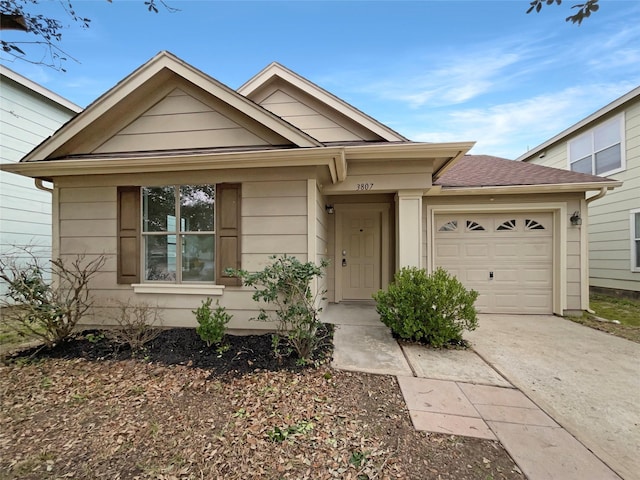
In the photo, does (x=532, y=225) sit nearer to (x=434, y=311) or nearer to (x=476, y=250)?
(x=476, y=250)

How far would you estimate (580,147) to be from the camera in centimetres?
921

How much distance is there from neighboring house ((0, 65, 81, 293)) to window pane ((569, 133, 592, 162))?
15.5 m

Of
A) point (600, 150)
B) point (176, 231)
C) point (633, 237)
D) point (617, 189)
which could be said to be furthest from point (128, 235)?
point (600, 150)

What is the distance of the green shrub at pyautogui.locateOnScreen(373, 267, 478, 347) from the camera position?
3938mm

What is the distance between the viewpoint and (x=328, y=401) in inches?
104

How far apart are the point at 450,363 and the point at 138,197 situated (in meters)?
5.24

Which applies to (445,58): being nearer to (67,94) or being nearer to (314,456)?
(314,456)

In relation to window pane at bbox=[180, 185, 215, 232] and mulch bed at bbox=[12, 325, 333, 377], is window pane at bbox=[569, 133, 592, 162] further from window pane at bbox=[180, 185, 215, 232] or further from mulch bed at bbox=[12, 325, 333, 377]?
window pane at bbox=[180, 185, 215, 232]

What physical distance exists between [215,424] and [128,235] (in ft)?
11.4

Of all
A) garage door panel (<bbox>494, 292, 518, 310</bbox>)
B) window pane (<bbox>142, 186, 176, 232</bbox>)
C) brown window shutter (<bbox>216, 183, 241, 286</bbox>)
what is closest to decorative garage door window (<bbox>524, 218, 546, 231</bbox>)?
garage door panel (<bbox>494, 292, 518, 310</bbox>)

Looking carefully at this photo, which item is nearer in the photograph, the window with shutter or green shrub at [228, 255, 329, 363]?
green shrub at [228, 255, 329, 363]

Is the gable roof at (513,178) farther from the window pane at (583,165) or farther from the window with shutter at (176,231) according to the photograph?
the window with shutter at (176,231)

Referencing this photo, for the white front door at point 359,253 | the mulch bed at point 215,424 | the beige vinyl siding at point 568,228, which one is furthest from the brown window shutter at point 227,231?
the beige vinyl siding at point 568,228

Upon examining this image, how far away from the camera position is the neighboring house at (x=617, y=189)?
24.8 ft
